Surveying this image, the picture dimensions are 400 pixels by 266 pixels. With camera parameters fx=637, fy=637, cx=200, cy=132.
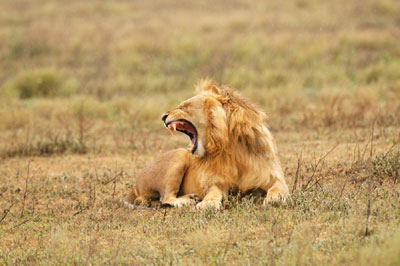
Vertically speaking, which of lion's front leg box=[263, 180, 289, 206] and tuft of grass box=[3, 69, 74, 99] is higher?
lion's front leg box=[263, 180, 289, 206]

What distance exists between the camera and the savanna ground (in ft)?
16.3

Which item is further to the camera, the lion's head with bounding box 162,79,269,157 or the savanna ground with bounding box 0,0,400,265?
the lion's head with bounding box 162,79,269,157

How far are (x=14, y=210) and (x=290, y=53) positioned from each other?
12380 mm

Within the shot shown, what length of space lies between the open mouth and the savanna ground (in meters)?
0.69

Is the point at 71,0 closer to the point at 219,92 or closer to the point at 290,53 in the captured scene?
the point at 290,53

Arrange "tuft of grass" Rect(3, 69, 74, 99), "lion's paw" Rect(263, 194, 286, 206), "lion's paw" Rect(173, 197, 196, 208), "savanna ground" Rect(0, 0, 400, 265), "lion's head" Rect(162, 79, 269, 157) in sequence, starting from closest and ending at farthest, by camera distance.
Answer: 1. "savanna ground" Rect(0, 0, 400, 265)
2. "lion's paw" Rect(263, 194, 286, 206)
3. "lion's head" Rect(162, 79, 269, 157)
4. "lion's paw" Rect(173, 197, 196, 208)
5. "tuft of grass" Rect(3, 69, 74, 99)

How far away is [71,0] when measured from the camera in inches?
1176

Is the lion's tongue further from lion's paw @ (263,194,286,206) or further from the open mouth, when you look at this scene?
lion's paw @ (263,194,286,206)

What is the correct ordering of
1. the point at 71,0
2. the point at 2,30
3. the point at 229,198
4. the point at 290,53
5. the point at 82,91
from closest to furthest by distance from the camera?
1. the point at 229,198
2. the point at 82,91
3. the point at 290,53
4. the point at 2,30
5. the point at 71,0

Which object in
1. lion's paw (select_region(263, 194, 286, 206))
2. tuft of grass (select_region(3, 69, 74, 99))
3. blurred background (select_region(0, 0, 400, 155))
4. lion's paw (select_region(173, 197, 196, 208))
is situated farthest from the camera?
tuft of grass (select_region(3, 69, 74, 99))

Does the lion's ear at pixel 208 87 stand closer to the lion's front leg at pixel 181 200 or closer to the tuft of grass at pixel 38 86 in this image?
the lion's front leg at pixel 181 200

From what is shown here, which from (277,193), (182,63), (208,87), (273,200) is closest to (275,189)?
(277,193)

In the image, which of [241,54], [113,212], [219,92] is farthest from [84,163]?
[241,54]

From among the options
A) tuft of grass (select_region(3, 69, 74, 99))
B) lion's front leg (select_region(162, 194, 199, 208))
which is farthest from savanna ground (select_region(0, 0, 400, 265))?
lion's front leg (select_region(162, 194, 199, 208))
